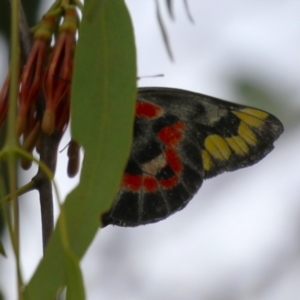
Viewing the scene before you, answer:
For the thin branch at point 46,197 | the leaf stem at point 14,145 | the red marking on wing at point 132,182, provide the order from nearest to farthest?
the leaf stem at point 14,145 < the thin branch at point 46,197 < the red marking on wing at point 132,182

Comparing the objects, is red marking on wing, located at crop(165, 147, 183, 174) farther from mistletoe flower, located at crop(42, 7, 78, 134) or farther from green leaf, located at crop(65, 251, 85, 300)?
green leaf, located at crop(65, 251, 85, 300)

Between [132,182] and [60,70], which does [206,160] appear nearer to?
[132,182]

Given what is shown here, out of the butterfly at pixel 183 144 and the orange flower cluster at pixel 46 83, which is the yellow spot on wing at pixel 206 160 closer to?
the butterfly at pixel 183 144

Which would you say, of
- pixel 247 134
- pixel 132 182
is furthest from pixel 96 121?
pixel 247 134

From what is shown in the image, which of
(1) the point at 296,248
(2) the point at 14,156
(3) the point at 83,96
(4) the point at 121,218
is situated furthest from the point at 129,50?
(1) the point at 296,248

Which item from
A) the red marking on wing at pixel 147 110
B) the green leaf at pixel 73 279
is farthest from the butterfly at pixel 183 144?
the green leaf at pixel 73 279

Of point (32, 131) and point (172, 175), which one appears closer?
point (32, 131)

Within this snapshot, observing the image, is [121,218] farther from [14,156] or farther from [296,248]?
[296,248]
